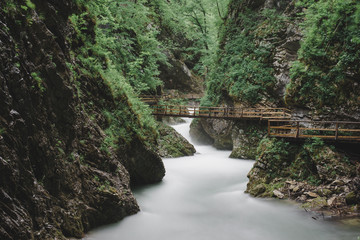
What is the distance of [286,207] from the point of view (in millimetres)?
9078

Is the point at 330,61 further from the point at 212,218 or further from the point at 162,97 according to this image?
the point at 162,97

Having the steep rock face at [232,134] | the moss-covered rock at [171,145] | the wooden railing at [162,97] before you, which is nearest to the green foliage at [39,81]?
the moss-covered rock at [171,145]

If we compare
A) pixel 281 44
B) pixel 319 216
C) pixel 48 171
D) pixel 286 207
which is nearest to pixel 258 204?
pixel 286 207

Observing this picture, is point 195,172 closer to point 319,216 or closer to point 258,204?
point 258,204

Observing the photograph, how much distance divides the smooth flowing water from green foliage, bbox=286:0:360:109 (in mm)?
5178

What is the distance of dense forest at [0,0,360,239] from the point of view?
4184mm

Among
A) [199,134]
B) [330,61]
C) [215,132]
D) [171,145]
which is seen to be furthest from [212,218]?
[199,134]

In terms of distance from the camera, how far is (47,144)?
492 cm

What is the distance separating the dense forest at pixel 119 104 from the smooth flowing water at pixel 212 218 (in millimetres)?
647

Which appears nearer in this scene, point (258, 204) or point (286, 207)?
point (286, 207)

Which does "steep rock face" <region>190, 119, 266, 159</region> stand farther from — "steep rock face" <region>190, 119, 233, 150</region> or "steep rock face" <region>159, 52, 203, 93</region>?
"steep rock face" <region>159, 52, 203, 93</region>

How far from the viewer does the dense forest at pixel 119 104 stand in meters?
4.18

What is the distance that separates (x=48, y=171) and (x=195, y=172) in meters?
11.5

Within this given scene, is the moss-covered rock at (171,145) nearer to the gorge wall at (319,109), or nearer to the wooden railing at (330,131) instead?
the gorge wall at (319,109)
